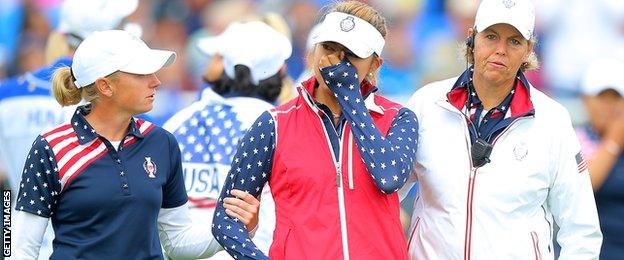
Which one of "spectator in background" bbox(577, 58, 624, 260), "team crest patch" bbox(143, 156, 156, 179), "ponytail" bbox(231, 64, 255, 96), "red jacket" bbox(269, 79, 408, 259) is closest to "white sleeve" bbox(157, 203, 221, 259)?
"team crest patch" bbox(143, 156, 156, 179)

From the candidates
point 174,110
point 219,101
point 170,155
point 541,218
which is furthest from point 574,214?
point 174,110

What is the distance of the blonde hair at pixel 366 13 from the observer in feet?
15.0

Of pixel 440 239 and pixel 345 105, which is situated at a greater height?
pixel 345 105

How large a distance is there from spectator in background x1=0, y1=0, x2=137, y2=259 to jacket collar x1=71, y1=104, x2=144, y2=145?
196 cm

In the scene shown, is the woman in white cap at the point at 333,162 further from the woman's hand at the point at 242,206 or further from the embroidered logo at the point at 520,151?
the embroidered logo at the point at 520,151

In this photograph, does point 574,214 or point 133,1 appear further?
point 133,1

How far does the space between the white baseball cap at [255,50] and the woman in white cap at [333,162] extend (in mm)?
2038

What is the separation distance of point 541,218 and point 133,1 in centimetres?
307

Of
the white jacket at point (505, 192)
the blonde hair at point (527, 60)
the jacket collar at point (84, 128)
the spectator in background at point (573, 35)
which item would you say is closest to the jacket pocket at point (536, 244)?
the white jacket at point (505, 192)

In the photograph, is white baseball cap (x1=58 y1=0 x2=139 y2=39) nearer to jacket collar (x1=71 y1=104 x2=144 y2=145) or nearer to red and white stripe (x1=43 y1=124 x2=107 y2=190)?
jacket collar (x1=71 y1=104 x2=144 y2=145)

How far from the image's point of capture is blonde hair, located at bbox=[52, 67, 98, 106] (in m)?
4.80

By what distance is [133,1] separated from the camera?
7090 millimetres

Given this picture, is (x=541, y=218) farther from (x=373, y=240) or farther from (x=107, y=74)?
(x=107, y=74)

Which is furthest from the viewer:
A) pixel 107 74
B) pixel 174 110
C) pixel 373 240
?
pixel 174 110
